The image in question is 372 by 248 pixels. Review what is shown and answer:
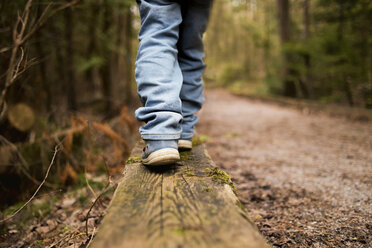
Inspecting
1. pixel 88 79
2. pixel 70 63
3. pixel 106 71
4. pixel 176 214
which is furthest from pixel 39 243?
pixel 88 79

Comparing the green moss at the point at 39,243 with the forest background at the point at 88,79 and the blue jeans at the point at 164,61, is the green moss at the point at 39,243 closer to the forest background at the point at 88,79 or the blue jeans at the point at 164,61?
the forest background at the point at 88,79

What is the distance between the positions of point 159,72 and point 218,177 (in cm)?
63

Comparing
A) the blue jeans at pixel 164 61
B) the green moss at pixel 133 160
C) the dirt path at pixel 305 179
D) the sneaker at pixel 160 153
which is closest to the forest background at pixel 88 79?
the green moss at pixel 133 160

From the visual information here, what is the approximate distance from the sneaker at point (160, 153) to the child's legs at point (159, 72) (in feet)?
0.09

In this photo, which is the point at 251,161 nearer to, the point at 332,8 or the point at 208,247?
the point at 208,247

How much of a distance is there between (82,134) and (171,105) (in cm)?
201

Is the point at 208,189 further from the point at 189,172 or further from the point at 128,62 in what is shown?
the point at 128,62

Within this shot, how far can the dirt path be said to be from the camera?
132 cm

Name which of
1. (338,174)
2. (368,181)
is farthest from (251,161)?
(368,181)

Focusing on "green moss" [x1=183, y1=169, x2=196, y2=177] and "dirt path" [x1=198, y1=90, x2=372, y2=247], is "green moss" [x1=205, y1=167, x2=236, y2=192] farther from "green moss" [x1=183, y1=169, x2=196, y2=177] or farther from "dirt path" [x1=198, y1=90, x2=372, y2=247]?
"dirt path" [x1=198, y1=90, x2=372, y2=247]

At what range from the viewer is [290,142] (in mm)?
3355

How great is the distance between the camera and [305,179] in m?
2.07

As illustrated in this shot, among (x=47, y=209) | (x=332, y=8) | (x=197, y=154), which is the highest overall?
A: (x=332, y=8)

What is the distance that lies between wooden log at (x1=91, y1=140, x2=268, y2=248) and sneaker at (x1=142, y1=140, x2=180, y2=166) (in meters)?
0.06
